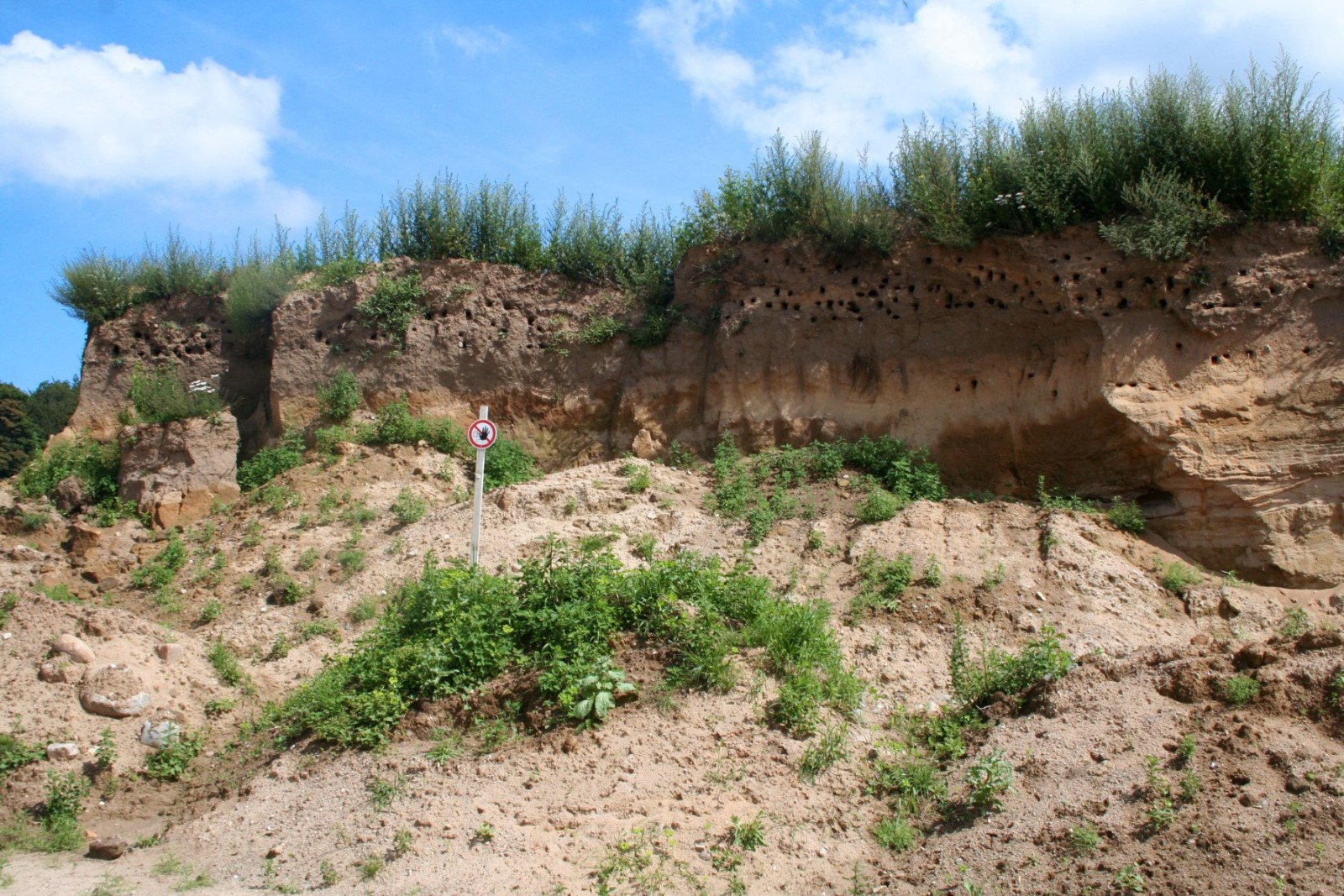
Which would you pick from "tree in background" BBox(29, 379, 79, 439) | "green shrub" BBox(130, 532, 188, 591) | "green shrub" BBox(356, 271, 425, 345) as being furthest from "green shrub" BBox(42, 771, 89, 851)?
"tree in background" BBox(29, 379, 79, 439)

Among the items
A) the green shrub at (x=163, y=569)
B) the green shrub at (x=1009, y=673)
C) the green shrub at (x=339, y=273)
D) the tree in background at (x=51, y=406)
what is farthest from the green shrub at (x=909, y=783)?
the tree in background at (x=51, y=406)

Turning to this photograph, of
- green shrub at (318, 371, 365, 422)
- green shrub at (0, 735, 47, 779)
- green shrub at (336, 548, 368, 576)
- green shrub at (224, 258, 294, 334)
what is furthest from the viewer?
green shrub at (224, 258, 294, 334)

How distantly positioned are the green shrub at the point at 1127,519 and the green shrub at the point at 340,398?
27.1ft

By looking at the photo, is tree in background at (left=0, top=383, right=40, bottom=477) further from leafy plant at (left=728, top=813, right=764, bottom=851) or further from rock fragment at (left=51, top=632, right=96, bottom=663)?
leafy plant at (left=728, top=813, right=764, bottom=851)

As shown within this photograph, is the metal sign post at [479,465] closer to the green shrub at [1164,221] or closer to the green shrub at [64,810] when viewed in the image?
the green shrub at [64,810]

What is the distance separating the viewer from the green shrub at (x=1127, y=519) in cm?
966

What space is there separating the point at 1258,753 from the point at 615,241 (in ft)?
31.7

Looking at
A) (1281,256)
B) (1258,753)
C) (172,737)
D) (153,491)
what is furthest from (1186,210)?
(153,491)

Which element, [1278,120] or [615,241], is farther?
[615,241]

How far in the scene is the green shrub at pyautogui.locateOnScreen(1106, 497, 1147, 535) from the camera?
966cm

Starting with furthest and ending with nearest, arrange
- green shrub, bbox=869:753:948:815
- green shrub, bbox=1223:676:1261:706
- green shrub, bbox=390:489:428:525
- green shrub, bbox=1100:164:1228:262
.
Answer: green shrub, bbox=390:489:428:525, green shrub, bbox=1100:164:1228:262, green shrub, bbox=869:753:948:815, green shrub, bbox=1223:676:1261:706

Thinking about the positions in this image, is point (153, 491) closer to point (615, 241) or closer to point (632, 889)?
point (615, 241)

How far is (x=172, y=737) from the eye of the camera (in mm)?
7605

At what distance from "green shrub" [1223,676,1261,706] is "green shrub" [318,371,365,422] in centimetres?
968
